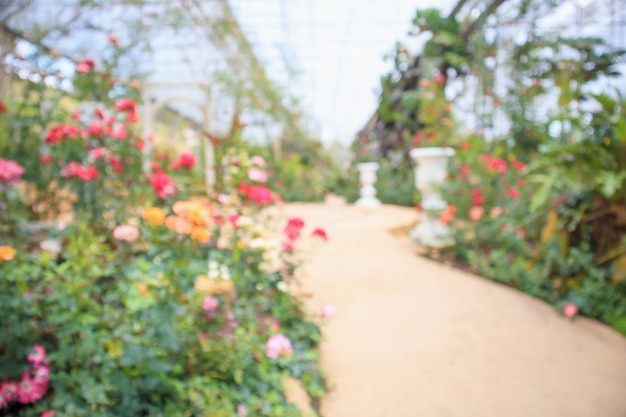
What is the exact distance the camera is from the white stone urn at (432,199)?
13.4 ft

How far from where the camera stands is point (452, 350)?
7.96ft

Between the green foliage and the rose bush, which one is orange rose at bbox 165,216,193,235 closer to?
the rose bush

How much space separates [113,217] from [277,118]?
26.7ft

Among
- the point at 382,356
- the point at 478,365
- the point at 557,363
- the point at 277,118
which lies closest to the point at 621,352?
the point at 557,363

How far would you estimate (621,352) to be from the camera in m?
2.45

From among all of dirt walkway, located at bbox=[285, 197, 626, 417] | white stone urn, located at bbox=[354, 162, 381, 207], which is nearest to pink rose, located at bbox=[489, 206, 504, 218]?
dirt walkway, located at bbox=[285, 197, 626, 417]

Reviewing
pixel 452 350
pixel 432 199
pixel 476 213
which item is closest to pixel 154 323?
pixel 452 350

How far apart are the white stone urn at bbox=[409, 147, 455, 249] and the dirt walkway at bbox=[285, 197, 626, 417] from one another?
0.64 meters

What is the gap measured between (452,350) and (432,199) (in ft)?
7.41

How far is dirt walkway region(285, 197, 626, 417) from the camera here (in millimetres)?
1989

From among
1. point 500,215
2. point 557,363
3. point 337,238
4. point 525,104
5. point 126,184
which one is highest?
point 525,104

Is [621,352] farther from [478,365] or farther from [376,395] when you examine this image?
[376,395]

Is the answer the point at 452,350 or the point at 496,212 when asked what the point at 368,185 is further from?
the point at 452,350

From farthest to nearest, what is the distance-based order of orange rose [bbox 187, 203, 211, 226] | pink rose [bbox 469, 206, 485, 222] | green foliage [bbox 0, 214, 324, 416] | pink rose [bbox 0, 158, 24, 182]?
1. pink rose [bbox 469, 206, 485, 222]
2. pink rose [bbox 0, 158, 24, 182]
3. orange rose [bbox 187, 203, 211, 226]
4. green foliage [bbox 0, 214, 324, 416]
